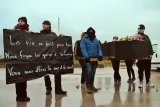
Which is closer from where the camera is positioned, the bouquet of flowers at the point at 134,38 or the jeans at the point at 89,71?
the jeans at the point at 89,71

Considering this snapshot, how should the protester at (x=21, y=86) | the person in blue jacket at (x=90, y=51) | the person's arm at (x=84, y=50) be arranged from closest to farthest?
the protester at (x=21, y=86)
the person's arm at (x=84, y=50)
the person in blue jacket at (x=90, y=51)

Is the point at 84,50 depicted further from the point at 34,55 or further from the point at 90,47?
the point at 34,55

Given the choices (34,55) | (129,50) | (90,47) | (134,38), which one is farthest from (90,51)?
(34,55)

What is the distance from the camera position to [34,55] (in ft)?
31.1

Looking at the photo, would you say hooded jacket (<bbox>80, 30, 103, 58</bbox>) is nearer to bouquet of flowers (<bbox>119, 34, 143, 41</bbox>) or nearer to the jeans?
the jeans

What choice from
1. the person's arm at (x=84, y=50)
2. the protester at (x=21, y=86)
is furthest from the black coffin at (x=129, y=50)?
the protester at (x=21, y=86)

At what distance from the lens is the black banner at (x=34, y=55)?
341 inches

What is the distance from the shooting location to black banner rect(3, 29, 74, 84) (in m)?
8.66

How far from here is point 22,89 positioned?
364 inches

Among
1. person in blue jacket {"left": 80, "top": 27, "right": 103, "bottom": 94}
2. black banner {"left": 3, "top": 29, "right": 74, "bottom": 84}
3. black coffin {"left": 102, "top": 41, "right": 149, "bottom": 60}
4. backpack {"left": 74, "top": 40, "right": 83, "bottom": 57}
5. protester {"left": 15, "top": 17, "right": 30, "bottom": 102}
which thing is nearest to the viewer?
black banner {"left": 3, "top": 29, "right": 74, "bottom": 84}

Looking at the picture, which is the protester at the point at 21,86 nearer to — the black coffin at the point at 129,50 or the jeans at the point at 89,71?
the jeans at the point at 89,71

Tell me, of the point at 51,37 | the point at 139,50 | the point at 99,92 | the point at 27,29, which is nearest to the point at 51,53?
the point at 51,37

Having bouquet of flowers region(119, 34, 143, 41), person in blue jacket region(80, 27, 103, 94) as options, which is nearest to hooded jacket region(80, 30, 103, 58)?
person in blue jacket region(80, 27, 103, 94)

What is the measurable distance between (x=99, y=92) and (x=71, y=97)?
4.47ft
